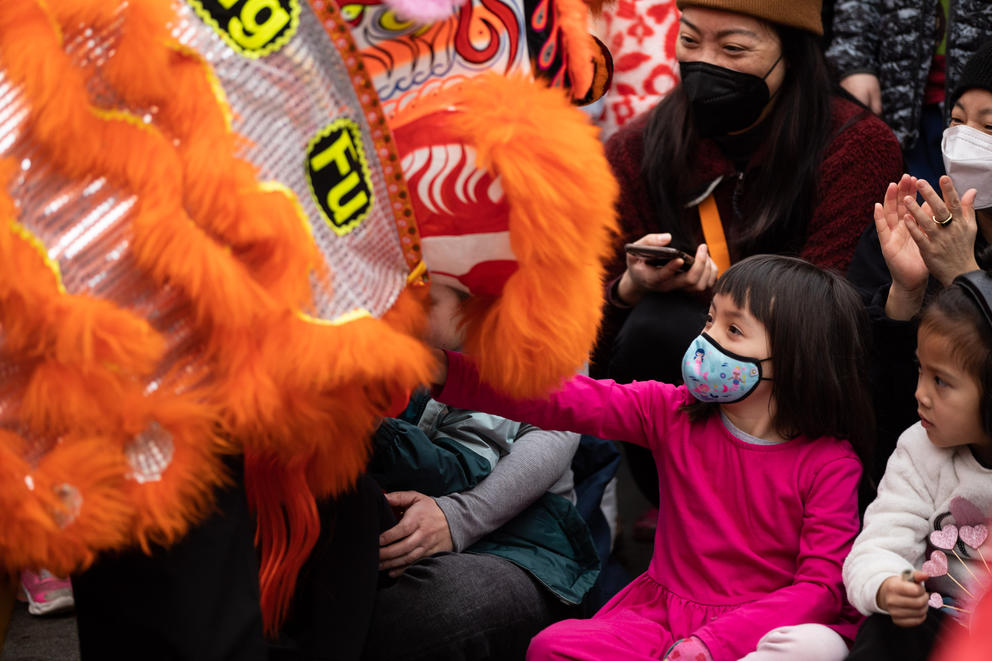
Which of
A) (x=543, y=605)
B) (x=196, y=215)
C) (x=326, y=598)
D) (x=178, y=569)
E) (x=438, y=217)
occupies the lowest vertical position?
(x=543, y=605)

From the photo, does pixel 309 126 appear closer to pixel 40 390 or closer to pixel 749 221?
pixel 40 390

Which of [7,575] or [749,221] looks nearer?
[7,575]

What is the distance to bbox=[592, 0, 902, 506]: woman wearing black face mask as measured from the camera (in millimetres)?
2387

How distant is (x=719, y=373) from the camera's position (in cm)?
184

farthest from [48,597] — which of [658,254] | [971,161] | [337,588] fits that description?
[971,161]

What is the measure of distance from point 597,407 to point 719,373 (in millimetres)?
220

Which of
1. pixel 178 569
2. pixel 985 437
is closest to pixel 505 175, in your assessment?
pixel 178 569

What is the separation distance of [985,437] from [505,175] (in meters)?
0.95

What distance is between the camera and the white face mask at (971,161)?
6.95ft

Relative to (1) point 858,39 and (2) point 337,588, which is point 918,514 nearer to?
(2) point 337,588

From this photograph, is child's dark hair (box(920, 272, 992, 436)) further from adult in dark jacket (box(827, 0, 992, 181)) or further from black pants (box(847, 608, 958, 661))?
adult in dark jacket (box(827, 0, 992, 181))

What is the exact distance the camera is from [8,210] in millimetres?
1033

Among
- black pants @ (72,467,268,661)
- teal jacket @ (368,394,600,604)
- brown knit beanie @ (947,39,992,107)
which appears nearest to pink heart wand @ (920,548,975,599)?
teal jacket @ (368,394,600,604)

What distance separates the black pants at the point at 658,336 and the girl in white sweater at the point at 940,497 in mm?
590
